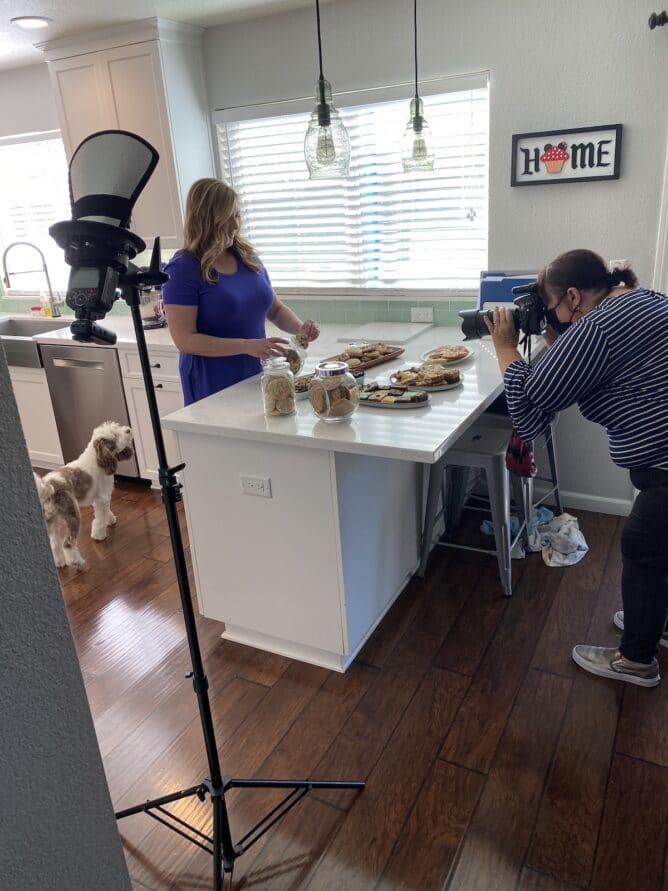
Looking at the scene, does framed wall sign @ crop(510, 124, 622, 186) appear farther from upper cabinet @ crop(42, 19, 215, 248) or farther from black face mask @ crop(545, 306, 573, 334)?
upper cabinet @ crop(42, 19, 215, 248)

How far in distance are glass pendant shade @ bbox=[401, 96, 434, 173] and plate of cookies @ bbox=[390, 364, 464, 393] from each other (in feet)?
2.47

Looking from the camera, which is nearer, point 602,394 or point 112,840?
point 112,840

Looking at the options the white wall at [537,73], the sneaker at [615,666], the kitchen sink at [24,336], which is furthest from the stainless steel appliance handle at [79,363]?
the sneaker at [615,666]

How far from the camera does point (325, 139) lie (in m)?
2.14

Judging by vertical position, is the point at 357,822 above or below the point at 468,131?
below

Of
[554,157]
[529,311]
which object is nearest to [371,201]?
[554,157]

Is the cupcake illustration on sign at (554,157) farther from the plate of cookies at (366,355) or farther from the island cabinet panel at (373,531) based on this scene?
the island cabinet panel at (373,531)

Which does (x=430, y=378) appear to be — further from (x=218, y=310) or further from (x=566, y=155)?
(x=566, y=155)

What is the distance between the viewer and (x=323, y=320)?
12.2ft

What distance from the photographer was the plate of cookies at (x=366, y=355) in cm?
253

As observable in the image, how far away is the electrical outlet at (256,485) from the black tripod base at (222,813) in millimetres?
811

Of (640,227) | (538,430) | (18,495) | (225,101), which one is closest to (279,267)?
(225,101)

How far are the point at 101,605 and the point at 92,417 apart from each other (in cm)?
140

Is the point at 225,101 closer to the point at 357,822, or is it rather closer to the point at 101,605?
Result: the point at 101,605
